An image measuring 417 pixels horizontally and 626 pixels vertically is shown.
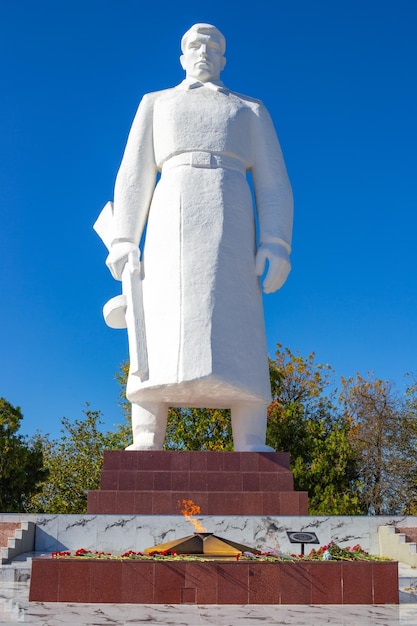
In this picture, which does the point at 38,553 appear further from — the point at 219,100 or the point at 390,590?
the point at 219,100

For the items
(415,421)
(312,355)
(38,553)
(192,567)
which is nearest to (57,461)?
(312,355)

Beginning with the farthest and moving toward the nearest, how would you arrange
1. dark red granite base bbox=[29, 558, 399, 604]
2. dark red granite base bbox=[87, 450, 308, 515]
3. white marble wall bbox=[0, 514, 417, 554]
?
dark red granite base bbox=[87, 450, 308, 515], white marble wall bbox=[0, 514, 417, 554], dark red granite base bbox=[29, 558, 399, 604]

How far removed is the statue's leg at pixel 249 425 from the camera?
915cm

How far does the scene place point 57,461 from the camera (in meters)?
22.8

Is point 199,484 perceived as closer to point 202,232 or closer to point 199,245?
point 199,245

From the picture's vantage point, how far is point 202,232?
9.26 m

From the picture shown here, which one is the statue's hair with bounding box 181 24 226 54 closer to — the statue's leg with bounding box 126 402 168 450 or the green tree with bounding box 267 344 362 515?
the statue's leg with bounding box 126 402 168 450

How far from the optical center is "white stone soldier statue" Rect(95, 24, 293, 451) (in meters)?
8.97

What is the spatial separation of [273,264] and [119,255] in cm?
183

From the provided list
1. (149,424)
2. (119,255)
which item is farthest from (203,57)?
(149,424)

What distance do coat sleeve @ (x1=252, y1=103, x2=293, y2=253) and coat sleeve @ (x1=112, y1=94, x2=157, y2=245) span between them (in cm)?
130

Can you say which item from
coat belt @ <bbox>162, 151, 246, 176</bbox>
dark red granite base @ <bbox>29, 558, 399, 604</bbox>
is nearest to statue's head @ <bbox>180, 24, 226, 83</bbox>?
coat belt @ <bbox>162, 151, 246, 176</bbox>

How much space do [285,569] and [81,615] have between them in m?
1.65

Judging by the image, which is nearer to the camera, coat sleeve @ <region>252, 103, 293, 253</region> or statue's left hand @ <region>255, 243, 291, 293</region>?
statue's left hand @ <region>255, 243, 291, 293</region>
